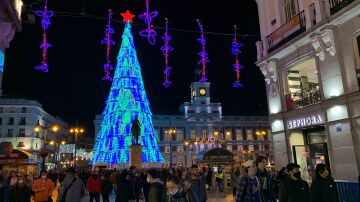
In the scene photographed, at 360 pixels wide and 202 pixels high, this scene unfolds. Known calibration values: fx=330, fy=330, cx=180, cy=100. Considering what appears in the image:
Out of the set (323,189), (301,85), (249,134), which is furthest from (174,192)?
(249,134)

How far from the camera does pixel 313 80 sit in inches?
675

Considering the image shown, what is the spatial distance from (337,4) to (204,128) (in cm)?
8129

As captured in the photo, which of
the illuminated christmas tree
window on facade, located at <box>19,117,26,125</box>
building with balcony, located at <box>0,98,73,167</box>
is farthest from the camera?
window on facade, located at <box>19,117,26,125</box>

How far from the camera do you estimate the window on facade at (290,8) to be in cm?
1554

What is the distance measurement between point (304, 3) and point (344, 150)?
657 centimetres

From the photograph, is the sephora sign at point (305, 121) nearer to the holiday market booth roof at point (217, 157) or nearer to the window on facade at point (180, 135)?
the holiday market booth roof at point (217, 157)

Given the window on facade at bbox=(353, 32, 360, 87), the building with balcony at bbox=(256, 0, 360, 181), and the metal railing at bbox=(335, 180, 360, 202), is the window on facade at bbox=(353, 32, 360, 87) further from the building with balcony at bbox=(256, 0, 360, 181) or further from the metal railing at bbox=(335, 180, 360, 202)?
the metal railing at bbox=(335, 180, 360, 202)

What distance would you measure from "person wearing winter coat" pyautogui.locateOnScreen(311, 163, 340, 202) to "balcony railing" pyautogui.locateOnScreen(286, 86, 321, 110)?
824cm

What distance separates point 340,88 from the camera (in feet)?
41.0

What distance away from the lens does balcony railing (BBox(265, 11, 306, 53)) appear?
1449 centimetres

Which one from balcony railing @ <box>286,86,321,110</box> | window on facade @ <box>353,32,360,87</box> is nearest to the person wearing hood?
window on facade @ <box>353,32,360,87</box>

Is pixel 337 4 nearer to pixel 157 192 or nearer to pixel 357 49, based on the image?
pixel 357 49

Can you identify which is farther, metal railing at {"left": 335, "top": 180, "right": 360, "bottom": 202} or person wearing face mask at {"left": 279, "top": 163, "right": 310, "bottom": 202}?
metal railing at {"left": 335, "top": 180, "right": 360, "bottom": 202}

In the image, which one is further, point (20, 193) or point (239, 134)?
point (239, 134)
